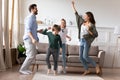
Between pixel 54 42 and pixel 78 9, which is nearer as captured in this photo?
pixel 54 42

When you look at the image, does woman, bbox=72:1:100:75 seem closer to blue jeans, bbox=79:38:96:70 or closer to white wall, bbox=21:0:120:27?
blue jeans, bbox=79:38:96:70

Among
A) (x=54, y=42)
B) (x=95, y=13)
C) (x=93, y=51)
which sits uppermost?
(x=95, y=13)

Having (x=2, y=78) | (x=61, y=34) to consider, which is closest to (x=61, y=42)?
(x=61, y=34)

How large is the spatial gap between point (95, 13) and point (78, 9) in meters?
0.56

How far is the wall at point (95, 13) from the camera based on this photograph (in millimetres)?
8203

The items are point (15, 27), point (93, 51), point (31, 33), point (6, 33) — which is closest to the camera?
point (31, 33)

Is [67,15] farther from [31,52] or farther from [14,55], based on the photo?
[31,52]

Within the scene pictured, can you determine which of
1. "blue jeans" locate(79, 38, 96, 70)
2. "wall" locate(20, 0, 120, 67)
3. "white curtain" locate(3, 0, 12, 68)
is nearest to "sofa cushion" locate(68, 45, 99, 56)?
"wall" locate(20, 0, 120, 67)

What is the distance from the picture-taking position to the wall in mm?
8203

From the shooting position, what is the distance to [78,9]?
324 inches

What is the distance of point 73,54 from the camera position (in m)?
7.34

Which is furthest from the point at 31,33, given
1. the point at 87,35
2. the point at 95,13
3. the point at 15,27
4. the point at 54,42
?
the point at 95,13

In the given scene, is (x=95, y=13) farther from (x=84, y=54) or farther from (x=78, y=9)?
(x=84, y=54)

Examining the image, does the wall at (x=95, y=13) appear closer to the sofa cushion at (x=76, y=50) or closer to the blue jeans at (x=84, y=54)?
the sofa cushion at (x=76, y=50)
